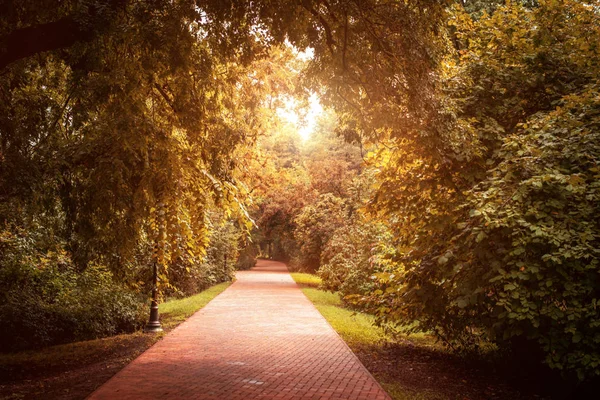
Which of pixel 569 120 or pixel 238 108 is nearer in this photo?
pixel 569 120

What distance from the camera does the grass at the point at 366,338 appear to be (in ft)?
23.5

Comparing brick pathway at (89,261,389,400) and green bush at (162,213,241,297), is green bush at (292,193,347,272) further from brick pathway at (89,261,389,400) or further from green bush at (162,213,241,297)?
brick pathway at (89,261,389,400)

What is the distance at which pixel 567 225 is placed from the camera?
660 cm

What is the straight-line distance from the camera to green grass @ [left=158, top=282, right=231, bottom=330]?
14671 millimetres

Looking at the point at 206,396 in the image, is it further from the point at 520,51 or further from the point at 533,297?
the point at 520,51

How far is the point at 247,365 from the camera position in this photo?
28.7 feet

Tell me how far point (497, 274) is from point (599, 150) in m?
2.31

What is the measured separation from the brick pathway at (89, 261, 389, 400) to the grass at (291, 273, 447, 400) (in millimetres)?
250

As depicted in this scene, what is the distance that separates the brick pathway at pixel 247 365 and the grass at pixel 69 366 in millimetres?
375

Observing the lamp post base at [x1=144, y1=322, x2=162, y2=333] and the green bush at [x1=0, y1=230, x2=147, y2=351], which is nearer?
the green bush at [x1=0, y1=230, x2=147, y2=351]

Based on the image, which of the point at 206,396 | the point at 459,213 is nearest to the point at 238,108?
the point at 459,213

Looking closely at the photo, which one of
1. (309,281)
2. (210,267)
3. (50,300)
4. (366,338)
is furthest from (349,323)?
(309,281)

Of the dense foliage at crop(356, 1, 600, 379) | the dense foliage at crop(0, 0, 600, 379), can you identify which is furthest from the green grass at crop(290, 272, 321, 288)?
the dense foliage at crop(0, 0, 600, 379)

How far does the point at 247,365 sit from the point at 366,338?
428 centimetres
